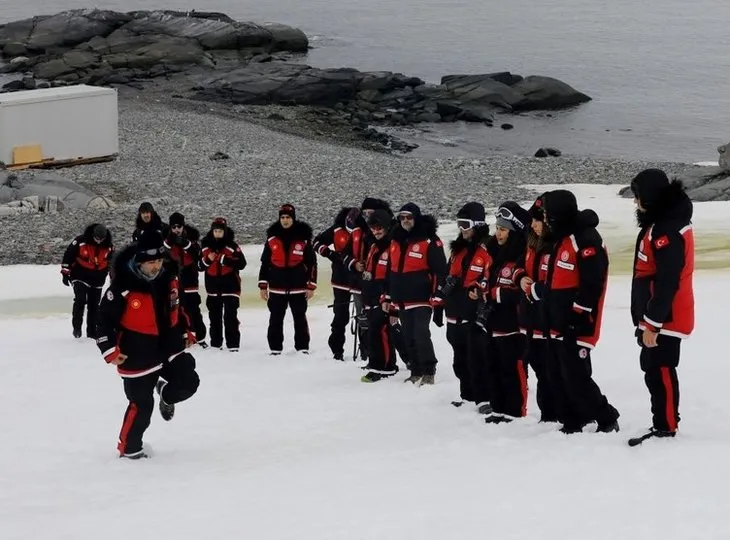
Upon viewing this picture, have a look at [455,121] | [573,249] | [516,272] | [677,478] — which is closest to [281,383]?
[516,272]

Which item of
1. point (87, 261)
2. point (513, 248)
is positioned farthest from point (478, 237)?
point (87, 261)

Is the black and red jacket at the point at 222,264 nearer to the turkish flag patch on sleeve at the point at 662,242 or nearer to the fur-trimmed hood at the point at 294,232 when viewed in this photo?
the fur-trimmed hood at the point at 294,232

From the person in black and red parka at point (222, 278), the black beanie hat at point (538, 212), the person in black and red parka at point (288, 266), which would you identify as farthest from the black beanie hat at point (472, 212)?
the person in black and red parka at point (222, 278)

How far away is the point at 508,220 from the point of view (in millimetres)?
8039

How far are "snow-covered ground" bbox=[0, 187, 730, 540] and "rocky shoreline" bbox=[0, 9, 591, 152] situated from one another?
35.7m

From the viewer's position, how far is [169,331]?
24.6 ft

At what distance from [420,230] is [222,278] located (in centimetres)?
319

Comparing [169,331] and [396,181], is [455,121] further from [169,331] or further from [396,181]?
[169,331]

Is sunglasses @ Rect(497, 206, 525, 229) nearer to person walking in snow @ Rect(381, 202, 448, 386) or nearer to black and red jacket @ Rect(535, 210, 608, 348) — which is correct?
black and red jacket @ Rect(535, 210, 608, 348)

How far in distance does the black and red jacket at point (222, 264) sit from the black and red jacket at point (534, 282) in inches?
184

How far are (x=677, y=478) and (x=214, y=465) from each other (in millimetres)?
2848

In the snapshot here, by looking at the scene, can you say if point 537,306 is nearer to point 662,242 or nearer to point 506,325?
point 506,325

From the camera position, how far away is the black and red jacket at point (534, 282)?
7473 mm

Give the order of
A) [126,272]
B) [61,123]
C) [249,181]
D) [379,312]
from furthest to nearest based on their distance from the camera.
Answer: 1. [61,123]
2. [249,181]
3. [379,312]
4. [126,272]
